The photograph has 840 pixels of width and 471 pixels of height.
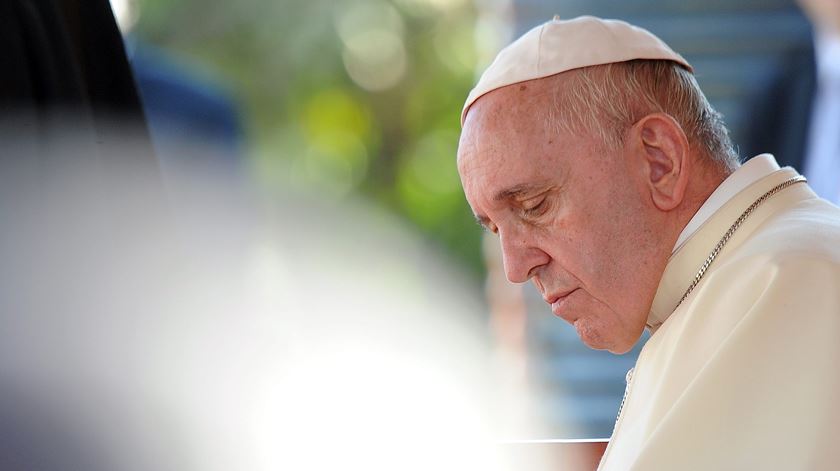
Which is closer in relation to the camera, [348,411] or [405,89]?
[348,411]

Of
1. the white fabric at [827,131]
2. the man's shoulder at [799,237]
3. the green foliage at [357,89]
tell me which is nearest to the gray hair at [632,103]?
the man's shoulder at [799,237]

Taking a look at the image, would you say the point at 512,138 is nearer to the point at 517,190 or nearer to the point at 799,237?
the point at 517,190

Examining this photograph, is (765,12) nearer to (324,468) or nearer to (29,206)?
(324,468)

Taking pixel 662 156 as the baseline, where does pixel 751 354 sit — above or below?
below

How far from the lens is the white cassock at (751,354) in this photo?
2002 millimetres

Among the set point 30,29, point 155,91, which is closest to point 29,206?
point 30,29

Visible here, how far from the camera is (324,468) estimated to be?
2.83 m

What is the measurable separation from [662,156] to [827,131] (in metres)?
2.23

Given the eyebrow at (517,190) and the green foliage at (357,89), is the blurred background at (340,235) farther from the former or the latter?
the eyebrow at (517,190)

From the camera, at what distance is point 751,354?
2070mm

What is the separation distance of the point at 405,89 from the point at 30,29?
8140mm

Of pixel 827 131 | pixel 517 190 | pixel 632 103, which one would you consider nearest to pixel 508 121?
pixel 517 190

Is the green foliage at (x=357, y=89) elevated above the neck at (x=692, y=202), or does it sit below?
above

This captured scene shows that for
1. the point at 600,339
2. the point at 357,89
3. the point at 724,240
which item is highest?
the point at 357,89
